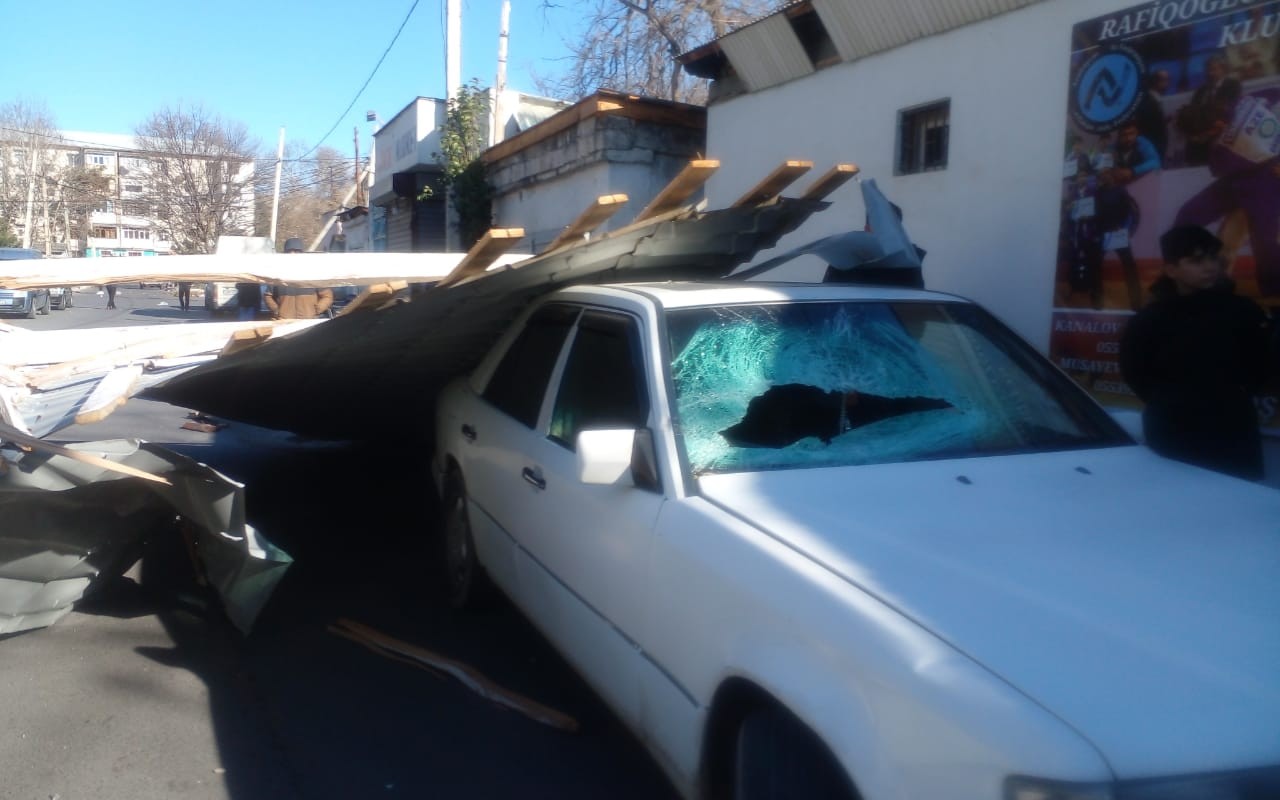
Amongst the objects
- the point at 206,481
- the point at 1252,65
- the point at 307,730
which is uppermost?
the point at 1252,65

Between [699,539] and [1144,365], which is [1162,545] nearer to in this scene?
[699,539]

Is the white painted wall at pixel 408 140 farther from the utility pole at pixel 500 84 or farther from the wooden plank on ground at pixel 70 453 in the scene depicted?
the wooden plank on ground at pixel 70 453

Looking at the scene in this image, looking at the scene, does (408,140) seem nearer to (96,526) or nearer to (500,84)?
(500,84)

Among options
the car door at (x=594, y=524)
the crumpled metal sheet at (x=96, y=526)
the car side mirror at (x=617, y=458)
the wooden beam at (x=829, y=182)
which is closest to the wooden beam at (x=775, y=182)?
the wooden beam at (x=829, y=182)

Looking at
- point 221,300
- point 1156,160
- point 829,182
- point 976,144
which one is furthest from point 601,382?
point 221,300

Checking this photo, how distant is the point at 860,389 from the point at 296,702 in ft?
8.03

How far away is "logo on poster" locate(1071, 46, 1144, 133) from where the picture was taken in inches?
222

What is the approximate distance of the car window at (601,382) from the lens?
10.9 ft

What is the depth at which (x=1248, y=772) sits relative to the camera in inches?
64.2

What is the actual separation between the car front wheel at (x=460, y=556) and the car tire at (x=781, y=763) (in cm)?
245

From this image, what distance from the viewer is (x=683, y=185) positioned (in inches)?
163

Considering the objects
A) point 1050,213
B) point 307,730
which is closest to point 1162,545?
point 307,730

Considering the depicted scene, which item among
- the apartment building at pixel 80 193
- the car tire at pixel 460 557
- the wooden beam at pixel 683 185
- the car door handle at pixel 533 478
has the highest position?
the apartment building at pixel 80 193

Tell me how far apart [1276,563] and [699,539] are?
4.22 ft
